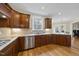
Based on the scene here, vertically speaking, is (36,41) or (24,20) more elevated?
(24,20)

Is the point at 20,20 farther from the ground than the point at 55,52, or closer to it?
farther from the ground

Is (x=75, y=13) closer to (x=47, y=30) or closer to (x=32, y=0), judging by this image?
(x=32, y=0)

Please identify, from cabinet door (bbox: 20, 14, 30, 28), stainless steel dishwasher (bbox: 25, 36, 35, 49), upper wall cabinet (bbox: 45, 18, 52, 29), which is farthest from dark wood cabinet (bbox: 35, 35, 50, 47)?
cabinet door (bbox: 20, 14, 30, 28)

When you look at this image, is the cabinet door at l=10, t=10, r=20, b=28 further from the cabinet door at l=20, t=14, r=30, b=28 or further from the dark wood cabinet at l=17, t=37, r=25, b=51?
the dark wood cabinet at l=17, t=37, r=25, b=51

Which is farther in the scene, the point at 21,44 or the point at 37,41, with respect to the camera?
the point at 37,41

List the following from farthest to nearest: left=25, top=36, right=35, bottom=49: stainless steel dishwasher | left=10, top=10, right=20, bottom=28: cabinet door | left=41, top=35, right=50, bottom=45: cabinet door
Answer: left=41, top=35, right=50, bottom=45: cabinet door, left=25, top=36, right=35, bottom=49: stainless steel dishwasher, left=10, top=10, right=20, bottom=28: cabinet door

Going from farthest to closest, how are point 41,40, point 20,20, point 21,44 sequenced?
point 41,40, point 20,20, point 21,44

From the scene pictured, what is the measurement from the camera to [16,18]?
3936 millimetres

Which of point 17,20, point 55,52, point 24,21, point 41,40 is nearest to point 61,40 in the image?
point 41,40

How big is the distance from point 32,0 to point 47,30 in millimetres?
3406

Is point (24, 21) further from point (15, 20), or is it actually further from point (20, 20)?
point (15, 20)

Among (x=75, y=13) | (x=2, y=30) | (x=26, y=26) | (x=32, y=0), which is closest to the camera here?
(x=32, y=0)

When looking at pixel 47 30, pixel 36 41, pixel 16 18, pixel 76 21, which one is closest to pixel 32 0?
pixel 76 21

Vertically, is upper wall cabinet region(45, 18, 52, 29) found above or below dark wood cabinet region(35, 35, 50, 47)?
above
